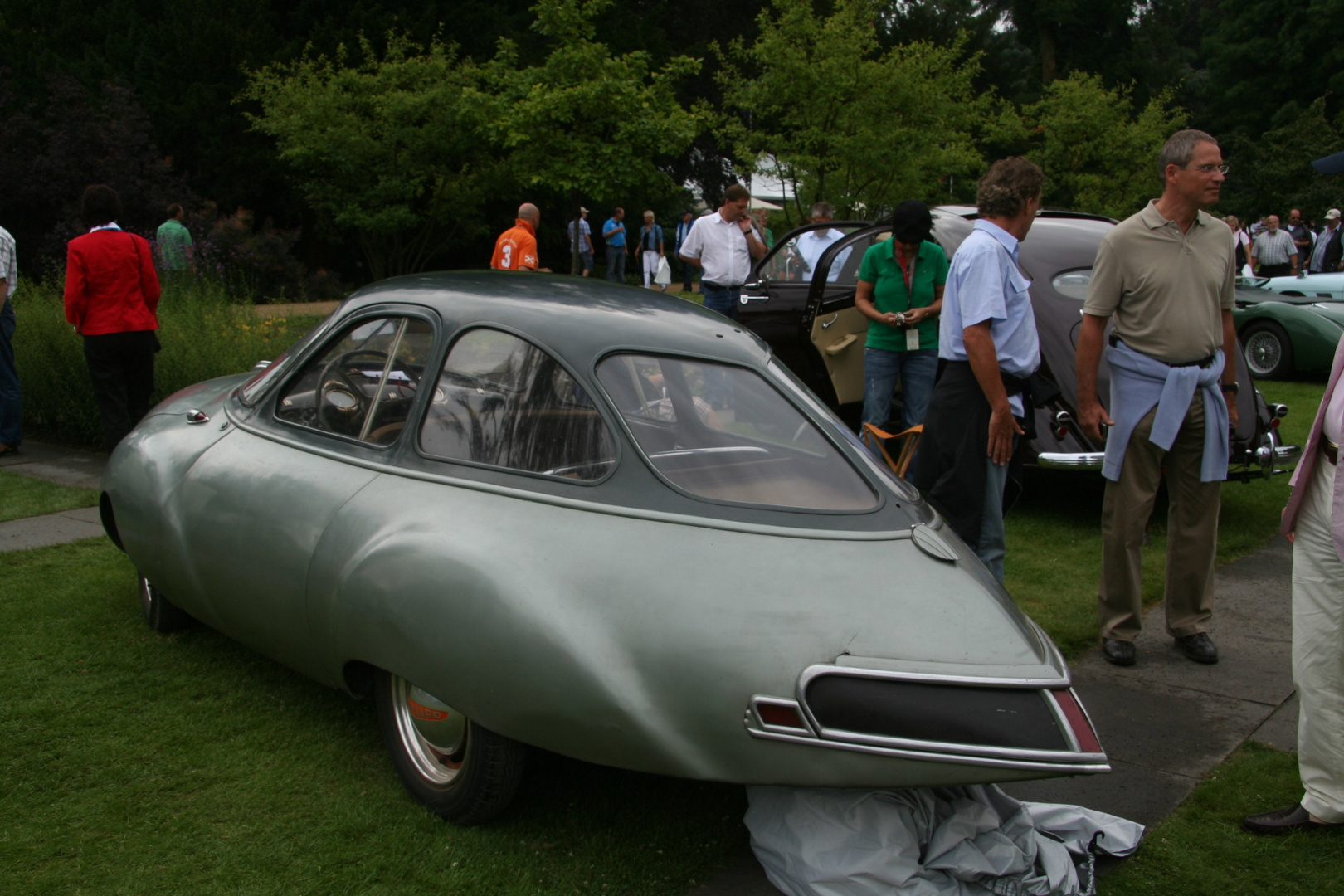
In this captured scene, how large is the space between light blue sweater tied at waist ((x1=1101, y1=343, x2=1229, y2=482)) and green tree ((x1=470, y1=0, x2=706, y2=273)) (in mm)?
12001

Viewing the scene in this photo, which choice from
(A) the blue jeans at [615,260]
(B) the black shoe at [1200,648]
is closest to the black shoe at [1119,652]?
(B) the black shoe at [1200,648]


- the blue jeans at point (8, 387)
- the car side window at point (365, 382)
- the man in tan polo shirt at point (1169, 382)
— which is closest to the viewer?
the car side window at point (365, 382)

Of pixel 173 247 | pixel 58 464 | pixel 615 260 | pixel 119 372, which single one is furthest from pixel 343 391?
pixel 615 260

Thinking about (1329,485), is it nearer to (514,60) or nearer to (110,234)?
(110,234)

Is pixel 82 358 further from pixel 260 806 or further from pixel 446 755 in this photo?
pixel 446 755

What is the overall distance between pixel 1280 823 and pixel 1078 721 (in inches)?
45.4

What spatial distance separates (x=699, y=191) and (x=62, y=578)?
30.1 meters

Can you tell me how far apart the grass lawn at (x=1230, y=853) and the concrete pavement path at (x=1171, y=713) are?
0.32 feet

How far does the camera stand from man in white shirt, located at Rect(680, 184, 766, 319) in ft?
31.9

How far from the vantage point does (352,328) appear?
402cm

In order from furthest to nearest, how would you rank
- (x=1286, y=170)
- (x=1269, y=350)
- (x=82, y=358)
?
(x=1286, y=170), (x=1269, y=350), (x=82, y=358)

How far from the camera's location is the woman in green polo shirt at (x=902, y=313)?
6.71 m

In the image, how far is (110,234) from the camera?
7.43 metres

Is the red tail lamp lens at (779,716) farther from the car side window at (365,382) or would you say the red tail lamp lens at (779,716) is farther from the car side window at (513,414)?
the car side window at (365,382)
